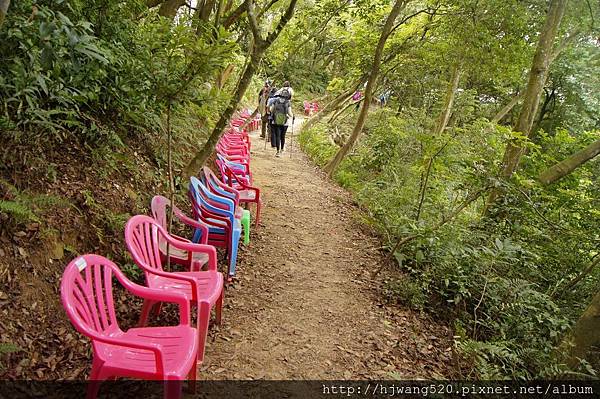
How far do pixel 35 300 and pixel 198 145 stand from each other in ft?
14.6

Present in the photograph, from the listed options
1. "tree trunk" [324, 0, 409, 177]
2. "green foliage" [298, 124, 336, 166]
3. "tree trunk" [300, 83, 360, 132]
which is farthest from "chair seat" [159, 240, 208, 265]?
"tree trunk" [300, 83, 360, 132]

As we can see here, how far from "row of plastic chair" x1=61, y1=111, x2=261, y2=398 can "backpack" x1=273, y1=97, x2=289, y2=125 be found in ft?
18.7

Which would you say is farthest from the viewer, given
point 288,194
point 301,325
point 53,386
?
point 288,194

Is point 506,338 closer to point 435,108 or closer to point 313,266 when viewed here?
point 313,266

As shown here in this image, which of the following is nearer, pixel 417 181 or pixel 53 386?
pixel 53 386

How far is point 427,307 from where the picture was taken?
4.41 m

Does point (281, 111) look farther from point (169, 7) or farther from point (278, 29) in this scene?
point (278, 29)

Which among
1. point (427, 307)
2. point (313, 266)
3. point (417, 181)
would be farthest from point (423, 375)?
point (417, 181)

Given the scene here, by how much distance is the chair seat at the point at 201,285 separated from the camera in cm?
273

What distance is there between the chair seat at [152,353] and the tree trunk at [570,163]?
551 centimetres

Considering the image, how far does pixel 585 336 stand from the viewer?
11.2ft

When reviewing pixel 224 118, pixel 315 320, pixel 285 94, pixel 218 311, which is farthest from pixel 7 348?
pixel 285 94

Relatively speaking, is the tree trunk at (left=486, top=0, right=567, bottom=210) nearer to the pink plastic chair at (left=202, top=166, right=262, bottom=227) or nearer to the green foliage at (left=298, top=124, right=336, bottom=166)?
the pink plastic chair at (left=202, top=166, right=262, bottom=227)

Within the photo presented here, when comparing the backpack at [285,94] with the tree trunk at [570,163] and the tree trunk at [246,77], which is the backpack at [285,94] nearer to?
the tree trunk at [246,77]
